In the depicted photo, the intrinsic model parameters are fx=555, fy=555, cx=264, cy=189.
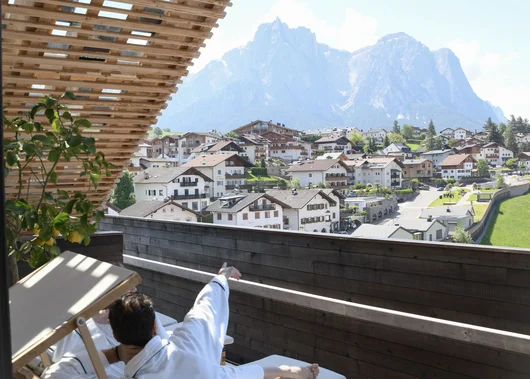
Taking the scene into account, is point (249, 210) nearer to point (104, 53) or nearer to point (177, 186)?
point (177, 186)

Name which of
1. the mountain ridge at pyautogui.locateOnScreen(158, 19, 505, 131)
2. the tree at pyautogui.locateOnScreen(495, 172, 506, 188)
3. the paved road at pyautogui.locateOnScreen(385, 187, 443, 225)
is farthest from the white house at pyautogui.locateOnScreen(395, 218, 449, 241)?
the mountain ridge at pyautogui.locateOnScreen(158, 19, 505, 131)

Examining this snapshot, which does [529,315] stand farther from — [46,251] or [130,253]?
[130,253]

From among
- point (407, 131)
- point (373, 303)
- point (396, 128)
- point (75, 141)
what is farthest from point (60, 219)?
point (396, 128)

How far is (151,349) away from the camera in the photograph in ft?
5.32

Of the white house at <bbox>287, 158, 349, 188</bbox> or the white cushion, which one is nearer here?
the white cushion

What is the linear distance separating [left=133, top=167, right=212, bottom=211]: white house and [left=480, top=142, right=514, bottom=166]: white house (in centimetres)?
331

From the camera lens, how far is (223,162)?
770 centimetres

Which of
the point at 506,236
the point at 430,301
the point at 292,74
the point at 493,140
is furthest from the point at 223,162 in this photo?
the point at 292,74

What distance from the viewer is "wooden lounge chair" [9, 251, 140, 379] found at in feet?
4.77

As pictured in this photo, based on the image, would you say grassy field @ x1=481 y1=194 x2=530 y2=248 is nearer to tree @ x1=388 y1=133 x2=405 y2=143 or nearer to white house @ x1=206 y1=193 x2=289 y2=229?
white house @ x1=206 y1=193 x2=289 y2=229

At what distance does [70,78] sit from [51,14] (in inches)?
25.0

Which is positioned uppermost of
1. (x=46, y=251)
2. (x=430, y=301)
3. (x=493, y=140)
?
(x=493, y=140)

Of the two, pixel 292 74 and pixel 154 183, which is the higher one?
pixel 292 74

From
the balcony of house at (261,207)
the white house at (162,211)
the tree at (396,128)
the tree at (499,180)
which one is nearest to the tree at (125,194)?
the white house at (162,211)
